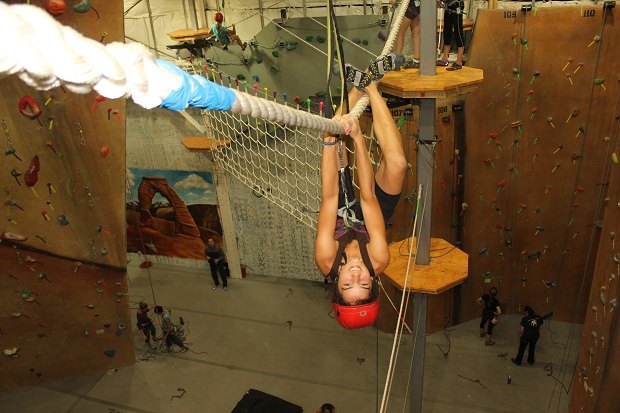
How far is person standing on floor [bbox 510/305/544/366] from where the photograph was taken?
4.66 m

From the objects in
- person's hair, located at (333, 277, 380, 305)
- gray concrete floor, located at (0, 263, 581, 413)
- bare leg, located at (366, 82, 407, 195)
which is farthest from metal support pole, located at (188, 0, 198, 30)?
person's hair, located at (333, 277, 380, 305)

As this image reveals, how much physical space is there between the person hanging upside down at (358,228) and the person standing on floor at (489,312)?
348 cm

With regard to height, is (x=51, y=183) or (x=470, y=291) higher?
(x=51, y=183)

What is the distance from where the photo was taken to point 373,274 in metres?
2.04

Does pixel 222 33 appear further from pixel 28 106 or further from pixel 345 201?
pixel 345 201

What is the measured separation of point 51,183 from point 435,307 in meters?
4.01

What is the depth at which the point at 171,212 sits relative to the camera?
671 cm

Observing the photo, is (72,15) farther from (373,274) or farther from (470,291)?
(470,291)

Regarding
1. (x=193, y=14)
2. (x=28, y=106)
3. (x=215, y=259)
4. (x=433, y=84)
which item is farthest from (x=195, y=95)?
(x=215, y=259)

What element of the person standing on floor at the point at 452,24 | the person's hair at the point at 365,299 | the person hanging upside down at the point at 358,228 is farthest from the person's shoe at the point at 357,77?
the person standing on floor at the point at 452,24

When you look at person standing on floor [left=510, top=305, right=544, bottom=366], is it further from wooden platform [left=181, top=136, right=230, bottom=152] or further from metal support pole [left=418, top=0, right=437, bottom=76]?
wooden platform [left=181, top=136, right=230, bottom=152]

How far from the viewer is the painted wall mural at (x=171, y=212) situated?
6.41 m

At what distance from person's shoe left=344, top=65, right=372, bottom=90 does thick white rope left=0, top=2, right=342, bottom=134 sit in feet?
4.22

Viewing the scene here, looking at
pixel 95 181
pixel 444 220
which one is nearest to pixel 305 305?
pixel 444 220
